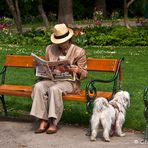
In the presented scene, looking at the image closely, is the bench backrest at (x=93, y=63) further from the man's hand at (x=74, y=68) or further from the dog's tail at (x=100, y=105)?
the dog's tail at (x=100, y=105)

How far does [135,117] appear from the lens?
26.7 feet

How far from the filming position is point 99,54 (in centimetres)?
1641

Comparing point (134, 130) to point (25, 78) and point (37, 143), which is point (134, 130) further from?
point (25, 78)

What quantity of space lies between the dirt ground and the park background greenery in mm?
527

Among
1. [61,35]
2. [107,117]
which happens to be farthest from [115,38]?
[107,117]

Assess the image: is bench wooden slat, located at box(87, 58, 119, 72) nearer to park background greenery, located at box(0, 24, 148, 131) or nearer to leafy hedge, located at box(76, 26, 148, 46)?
park background greenery, located at box(0, 24, 148, 131)

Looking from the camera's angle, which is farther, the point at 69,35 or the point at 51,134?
the point at 69,35

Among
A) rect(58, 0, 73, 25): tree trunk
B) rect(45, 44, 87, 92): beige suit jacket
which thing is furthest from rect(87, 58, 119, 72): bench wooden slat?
rect(58, 0, 73, 25): tree trunk

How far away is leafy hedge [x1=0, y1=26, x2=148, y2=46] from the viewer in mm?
19953

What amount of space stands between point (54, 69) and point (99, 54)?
8.69m

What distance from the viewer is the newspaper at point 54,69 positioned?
7.64 m

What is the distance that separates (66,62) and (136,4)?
3937 centimetres

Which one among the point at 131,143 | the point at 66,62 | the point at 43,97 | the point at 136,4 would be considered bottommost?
the point at 131,143

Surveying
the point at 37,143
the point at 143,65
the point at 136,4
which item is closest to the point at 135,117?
the point at 37,143
